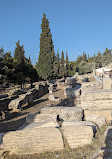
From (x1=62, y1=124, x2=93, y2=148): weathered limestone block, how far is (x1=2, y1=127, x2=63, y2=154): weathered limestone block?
→ 0.22m

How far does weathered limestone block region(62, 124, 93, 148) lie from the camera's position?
10.00 ft

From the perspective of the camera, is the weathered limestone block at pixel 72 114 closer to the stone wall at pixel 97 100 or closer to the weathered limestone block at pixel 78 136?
the stone wall at pixel 97 100

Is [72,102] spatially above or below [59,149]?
above

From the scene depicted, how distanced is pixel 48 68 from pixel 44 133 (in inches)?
1026

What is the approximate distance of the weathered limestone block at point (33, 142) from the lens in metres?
2.89

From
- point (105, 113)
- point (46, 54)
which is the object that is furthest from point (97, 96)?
point (46, 54)

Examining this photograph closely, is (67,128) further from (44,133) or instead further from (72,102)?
(72,102)

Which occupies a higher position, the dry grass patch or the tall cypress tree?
the tall cypress tree

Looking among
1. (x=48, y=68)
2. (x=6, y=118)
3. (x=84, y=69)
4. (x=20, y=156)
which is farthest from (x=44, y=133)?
(x=84, y=69)

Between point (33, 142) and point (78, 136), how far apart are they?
97 centimetres

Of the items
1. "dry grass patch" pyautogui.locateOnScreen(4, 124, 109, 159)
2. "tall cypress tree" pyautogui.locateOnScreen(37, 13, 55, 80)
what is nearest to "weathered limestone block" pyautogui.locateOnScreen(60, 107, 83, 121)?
"dry grass patch" pyautogui.locateOnScreen(4, 124, 109, 159)

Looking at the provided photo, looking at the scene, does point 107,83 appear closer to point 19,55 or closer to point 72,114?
point 72,114

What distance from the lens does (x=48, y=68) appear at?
28.8 metres

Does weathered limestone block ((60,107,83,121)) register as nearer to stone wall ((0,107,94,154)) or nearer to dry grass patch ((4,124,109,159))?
stone wall ((0,107,94,154))
